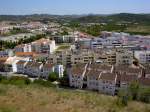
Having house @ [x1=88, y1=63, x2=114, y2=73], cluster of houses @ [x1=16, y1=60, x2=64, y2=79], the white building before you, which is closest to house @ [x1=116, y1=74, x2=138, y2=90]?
house @ [x1=88, y1=63, x2=114, y2=73]

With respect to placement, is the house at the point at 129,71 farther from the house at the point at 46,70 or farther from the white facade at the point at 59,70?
the house at the point at 46,70

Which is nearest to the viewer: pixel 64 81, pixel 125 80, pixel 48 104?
pixel 48 104

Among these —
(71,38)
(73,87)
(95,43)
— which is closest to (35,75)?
(73,87)

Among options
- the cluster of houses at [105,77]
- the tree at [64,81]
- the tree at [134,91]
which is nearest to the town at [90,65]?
the cluster of houses at [105,77]

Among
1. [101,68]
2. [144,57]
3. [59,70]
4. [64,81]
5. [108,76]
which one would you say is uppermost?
[101,68]

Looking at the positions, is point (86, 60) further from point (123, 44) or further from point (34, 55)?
point (123, 44)

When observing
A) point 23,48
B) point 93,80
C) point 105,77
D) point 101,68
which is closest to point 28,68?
point 101,68

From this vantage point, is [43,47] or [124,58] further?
[43,47]

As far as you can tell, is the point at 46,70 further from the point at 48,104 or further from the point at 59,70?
the point at 48,104
